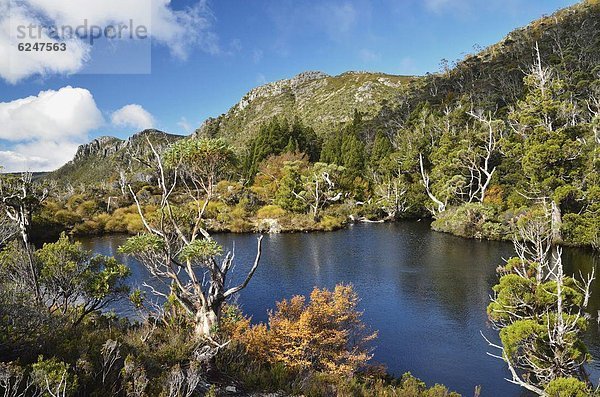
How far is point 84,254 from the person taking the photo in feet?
49.1

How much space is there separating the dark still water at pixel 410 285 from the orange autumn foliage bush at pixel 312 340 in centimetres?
301

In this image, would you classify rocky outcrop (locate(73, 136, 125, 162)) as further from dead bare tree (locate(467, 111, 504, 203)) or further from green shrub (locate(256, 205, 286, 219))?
dead bare tree (locate(467, 111, 504, 203))

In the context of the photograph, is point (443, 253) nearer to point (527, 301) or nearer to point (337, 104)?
point (527, 301)

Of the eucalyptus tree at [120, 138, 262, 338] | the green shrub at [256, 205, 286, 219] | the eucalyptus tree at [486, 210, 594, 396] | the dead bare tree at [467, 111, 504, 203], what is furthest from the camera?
the green shrub at [256, 205, 286, 219]

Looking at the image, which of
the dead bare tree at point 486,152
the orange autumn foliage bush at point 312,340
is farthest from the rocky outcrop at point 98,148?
the orange autumn foliage bush at point 312,340

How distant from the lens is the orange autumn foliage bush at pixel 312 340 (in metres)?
11.8

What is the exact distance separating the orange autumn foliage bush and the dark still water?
301 cm

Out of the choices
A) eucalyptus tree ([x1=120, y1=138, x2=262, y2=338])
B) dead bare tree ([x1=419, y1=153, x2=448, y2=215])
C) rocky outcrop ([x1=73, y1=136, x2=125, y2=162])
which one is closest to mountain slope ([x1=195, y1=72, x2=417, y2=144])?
dead bare tree ([x1=419, y1=153, x2=448, y2=215])

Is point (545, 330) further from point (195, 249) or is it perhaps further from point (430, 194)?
point (430, 194)

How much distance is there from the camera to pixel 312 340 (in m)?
12.4

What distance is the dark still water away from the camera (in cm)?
1462

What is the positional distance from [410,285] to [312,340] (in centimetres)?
1270

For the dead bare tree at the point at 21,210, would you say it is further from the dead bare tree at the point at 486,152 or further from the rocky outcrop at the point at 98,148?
the rocky outcrop at the point at 98,148

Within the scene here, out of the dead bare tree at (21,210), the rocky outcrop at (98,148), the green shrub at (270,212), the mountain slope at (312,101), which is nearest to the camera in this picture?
the dead bare tree at (21,210)
